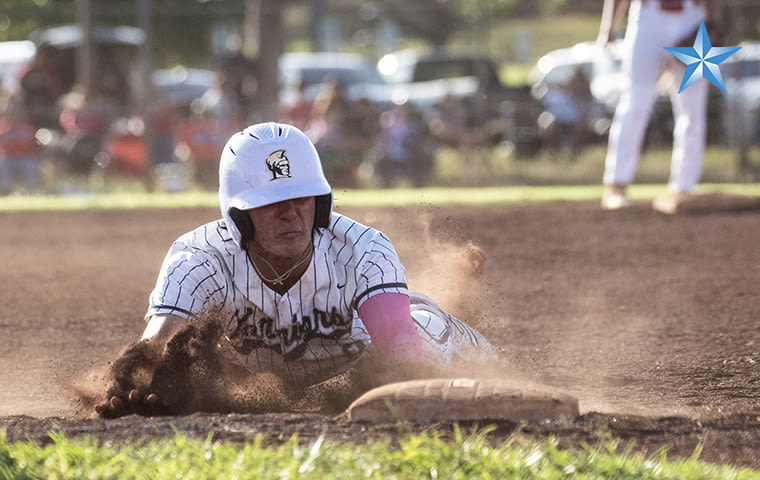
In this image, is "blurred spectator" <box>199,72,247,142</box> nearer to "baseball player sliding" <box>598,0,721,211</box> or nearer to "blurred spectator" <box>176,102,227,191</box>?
"blurred spectator" <box>176,102,227,191</box>

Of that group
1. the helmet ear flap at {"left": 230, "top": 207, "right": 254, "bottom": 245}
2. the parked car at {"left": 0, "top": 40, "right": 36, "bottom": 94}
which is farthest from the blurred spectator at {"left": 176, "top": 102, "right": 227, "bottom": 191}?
the helmet ear flap at {"left": 230, "top": 207, "right": 254, "bottom": 245}

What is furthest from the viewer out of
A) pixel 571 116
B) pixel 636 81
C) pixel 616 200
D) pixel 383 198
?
pixel 571 116

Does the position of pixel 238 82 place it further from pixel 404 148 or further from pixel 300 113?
pixel 404 148

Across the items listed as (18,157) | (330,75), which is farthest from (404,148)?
(330,75)

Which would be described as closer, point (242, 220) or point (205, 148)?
point (242, 220)

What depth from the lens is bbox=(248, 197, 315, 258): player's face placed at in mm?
3877

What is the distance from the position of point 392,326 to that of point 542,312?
2581 mm

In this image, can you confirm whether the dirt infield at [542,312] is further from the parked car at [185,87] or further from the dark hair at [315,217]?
the parked car at [185,87]

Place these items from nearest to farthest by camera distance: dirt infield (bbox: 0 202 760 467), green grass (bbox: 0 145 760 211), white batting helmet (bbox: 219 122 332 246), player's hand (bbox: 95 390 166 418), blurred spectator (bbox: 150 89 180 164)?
dirt infield (bbox: 0 202 760 467)
player's hand (bbox: 95 390 166 418)
white batting helmet (bbox: 219 122 332 246)
green grass (bbox: 0 145 760 211)
blurred spectator (bbox: 150 89 180 164)

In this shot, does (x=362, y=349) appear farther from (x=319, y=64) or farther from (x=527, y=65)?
(x=527, y=65)

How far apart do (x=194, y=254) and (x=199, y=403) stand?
21.5 inches

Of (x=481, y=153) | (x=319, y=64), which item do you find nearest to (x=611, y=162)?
(x=481, y=153)

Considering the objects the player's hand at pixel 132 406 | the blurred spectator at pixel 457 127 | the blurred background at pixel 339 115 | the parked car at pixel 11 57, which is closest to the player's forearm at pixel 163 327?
the player's hand at pixel 132 406

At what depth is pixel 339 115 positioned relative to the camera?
50.1 ft
